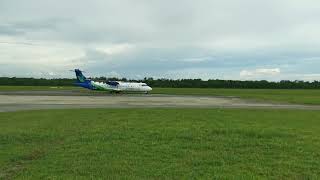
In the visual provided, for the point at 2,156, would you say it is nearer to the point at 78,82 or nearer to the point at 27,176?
the point at 27,176

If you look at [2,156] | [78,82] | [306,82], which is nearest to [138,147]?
[2,156]

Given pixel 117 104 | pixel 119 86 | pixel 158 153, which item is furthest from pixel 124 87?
pixel 158 153

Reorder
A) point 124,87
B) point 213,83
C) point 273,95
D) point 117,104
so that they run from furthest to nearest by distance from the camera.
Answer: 1. point 213,83
2. point 124,87
3. point 273,95
4. point 117,104

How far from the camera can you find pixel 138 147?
13.3 metres

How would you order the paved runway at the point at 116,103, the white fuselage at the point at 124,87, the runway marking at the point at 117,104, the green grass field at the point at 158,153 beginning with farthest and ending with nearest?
the white fuselage at the point at 124,87, the paved runway at the point at 116,103, the runway marking at the point at 117,104, the green grass field at the point at 158,153

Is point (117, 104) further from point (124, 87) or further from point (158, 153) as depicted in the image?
point (124, 87)

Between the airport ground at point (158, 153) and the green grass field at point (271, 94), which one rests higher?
the green grass field at point (271, 94)

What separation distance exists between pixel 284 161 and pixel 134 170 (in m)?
3.95

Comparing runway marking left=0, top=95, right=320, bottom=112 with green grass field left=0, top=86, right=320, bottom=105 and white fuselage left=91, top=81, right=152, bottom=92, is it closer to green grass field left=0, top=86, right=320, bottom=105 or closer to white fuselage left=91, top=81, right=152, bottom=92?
green grass field left=0, top=86, right=320, bottom=105

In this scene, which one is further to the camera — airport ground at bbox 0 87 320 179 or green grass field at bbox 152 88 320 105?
green grass field at bbox 152 88 320 105

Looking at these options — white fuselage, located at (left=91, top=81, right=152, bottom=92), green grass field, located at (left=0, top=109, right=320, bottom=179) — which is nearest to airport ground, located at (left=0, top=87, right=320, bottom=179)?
green grass field, located at (left=0, top=109, right=320, bottom=179)

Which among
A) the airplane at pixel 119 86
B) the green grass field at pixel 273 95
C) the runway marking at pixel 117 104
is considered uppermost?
the airplane at pixel 119 86

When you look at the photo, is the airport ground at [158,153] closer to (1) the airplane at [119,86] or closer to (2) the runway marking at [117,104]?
(2) the runway marking at [117,104]

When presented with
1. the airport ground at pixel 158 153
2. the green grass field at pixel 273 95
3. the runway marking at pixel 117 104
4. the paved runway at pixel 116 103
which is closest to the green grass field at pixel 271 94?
the green grass field at pixel 273 95
